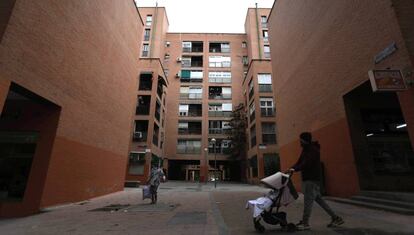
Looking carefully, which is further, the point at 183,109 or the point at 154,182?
the point at 183,109

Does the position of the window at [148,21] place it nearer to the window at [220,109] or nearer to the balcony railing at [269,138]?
the window at [220,109]

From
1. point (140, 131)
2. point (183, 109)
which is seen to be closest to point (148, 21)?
point (183, 109)

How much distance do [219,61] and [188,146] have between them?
15782mm

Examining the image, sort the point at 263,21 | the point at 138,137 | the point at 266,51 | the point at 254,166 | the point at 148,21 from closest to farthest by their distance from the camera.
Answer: the point at 138,137 < the point at 254,166 < the point at 266,51 < the point at 263,21 < the point at 148,21

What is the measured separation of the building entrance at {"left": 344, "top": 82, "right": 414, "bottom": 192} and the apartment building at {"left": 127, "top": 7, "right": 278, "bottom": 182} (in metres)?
17.3

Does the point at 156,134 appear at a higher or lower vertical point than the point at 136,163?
higher

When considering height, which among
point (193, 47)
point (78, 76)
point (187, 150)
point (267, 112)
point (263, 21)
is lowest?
point (78, 76)

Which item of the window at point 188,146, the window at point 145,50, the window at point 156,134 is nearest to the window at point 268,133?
the window at point 188,146

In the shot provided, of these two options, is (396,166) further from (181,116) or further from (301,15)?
(181,116)

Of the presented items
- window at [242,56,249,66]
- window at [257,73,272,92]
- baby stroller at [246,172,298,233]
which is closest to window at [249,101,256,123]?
window at [257,73,272,92]

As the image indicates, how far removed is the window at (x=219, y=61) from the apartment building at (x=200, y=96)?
17 cm

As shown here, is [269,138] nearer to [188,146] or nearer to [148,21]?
[188,146]

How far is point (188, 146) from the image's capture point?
37.2 meters

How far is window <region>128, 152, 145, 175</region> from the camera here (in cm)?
2706
